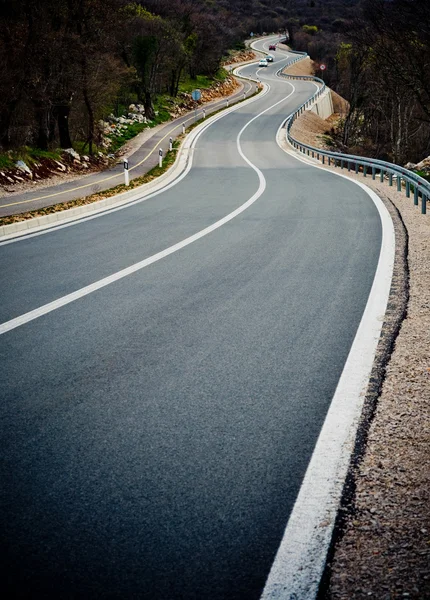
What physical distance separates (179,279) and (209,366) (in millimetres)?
3188

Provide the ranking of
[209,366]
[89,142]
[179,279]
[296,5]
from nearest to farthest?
[209,366]
[179,279]
[89,142]
[296,5]

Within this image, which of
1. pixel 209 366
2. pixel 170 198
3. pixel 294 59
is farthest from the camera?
pixel 294 59

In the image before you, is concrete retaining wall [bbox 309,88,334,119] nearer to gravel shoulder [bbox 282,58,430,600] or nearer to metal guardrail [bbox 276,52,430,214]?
metal guardrail [bbox 276,52,430,214]

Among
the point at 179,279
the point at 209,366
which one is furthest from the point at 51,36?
the point at 209,366

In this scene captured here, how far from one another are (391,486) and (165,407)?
1.84 m

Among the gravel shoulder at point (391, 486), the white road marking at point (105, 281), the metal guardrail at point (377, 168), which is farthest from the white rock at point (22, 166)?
the gravel shoulder at point (391, 486)

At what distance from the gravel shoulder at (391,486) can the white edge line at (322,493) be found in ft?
0.22

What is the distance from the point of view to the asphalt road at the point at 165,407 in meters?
2.88

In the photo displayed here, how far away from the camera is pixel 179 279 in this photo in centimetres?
815

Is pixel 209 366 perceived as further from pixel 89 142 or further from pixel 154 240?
pixel 89 142

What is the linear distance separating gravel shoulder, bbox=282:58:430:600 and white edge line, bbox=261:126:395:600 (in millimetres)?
68

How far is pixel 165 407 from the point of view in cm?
440

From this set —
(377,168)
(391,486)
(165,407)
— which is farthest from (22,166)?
(391,486)

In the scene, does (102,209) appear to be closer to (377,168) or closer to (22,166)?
(22,166)
